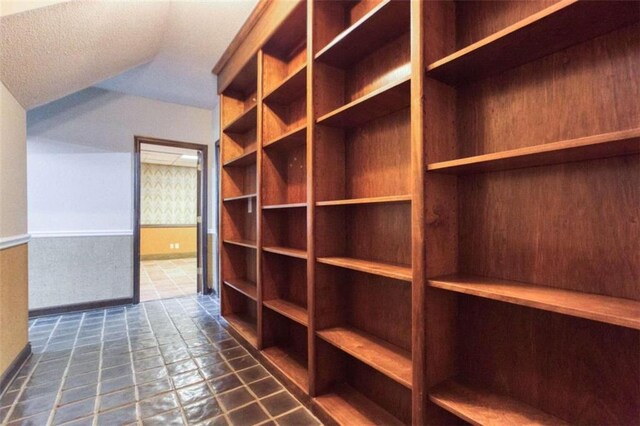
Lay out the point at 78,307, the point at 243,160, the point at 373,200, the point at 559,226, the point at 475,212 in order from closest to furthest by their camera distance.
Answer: the point at 559,226
the point at 475,212
the point at 373,200
the point at 243,160
the point at 78,307

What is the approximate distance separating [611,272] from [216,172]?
408 cm

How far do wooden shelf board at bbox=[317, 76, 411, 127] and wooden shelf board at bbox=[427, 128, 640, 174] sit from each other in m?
0.39

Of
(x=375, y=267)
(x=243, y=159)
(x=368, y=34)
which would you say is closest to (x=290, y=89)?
(x=368, y=34)

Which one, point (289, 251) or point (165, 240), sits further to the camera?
point (165, 240)

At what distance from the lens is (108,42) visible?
2203mm

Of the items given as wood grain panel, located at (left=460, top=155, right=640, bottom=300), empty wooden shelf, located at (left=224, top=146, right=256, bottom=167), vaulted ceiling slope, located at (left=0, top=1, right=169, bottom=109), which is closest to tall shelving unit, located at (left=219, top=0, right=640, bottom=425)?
wood grain panel, located at (left=460, top=155, right=640, bottom=300)

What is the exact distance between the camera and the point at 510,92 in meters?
1.06

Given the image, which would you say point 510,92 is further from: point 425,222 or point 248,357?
point 248,357

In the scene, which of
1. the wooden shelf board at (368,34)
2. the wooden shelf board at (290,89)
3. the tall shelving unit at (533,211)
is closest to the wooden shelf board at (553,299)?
the tall shelving unit at (533,211)

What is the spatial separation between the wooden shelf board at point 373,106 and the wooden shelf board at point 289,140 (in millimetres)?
226

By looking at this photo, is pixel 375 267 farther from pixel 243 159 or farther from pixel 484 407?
pixel 243 159

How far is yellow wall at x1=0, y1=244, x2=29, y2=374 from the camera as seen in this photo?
6.11 feet

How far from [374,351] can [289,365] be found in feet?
2.74

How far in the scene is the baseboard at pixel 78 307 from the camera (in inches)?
121
